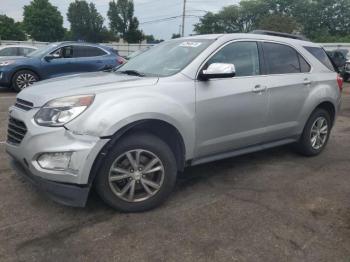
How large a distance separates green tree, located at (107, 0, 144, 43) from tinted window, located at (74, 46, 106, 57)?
63.0 meters

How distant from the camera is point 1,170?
4.45 metres

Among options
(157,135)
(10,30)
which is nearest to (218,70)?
(157,135)

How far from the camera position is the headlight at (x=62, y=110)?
312 centimetres

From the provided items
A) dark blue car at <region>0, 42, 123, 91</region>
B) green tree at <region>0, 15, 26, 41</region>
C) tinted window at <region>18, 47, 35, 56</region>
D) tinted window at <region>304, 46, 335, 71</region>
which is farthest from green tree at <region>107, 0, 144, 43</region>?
tinted window at <region>304, 46, 335, 71</region>

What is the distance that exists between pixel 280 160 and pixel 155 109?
249 cm

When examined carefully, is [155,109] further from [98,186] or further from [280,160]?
[280,160]

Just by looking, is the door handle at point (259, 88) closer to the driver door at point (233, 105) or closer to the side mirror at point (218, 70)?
the driver door at point (233, 105)

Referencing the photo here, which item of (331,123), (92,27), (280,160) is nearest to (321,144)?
(331,123)

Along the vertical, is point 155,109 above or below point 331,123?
above

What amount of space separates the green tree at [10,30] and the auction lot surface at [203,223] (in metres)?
69.8

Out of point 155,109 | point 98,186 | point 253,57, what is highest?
point 253,57

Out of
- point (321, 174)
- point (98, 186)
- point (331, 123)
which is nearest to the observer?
point (98, 186)

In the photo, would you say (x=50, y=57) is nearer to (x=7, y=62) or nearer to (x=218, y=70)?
(x=7, y=62)

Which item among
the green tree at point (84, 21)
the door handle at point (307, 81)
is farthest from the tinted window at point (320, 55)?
the green tree at point (84, 21)
